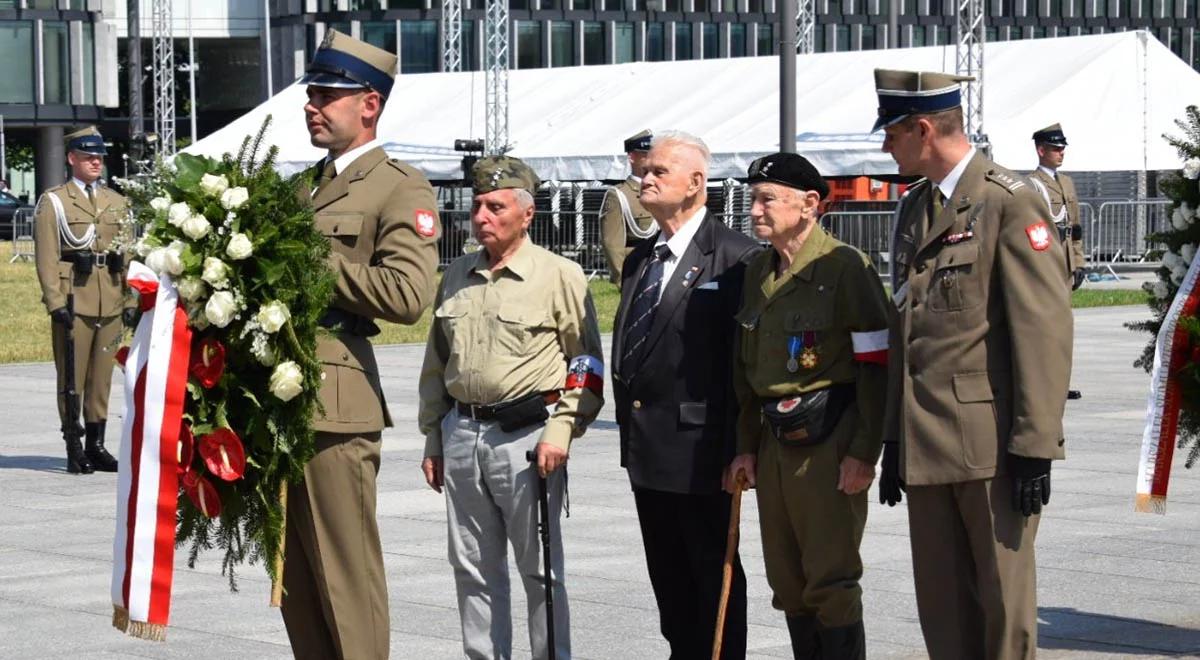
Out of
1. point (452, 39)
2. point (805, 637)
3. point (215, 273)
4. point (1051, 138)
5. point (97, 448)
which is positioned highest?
point (452, 39)

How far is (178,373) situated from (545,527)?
1.35m

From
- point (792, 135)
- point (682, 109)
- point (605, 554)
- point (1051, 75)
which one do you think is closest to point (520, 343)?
point (605, 554)

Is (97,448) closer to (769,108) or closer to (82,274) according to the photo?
(82,274)

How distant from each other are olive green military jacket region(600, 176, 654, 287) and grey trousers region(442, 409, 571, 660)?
6.23 meters

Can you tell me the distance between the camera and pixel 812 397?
20.5ft

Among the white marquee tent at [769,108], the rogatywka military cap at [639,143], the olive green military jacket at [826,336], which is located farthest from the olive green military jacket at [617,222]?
the white marquee tent at [769,108]

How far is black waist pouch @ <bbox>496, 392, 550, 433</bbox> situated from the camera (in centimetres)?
665

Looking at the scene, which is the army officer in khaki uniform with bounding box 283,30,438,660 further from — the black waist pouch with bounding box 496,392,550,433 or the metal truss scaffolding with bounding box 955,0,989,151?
the metal truss scaffolding with bounding box 955,0,989,151

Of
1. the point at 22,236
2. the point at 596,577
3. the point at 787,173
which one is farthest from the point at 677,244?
the point at 22,236

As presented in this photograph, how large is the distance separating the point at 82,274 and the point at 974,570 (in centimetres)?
928

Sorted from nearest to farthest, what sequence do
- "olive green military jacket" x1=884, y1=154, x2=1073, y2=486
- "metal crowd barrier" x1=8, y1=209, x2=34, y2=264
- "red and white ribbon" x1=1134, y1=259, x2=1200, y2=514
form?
1. "olive green military jacket" x1=884, y1=154, x2=1073, y2=486
2. "red and white ribbon" x1=1134, y1=259, x2=1200, y2=514
3. "metal crowd barrier" x1=8, y1=209, x2=34, y2=264

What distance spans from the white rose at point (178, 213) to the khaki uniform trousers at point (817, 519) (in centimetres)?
192

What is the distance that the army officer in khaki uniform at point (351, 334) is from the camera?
6172 millimetres

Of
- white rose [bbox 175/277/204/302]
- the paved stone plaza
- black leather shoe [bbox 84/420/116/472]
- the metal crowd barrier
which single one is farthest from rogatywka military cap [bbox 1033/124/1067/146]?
the metal crowd barrier
